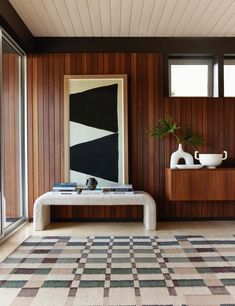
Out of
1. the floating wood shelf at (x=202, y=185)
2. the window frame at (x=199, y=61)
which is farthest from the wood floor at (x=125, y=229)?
the window frame at (x=199, y=61)

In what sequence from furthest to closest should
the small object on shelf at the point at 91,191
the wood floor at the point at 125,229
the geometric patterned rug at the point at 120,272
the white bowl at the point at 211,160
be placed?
1. the white bowl at the point at 211,160
2. the small object on shelf at the point at 91,191
3. the wood floor at the point at 125,229
4. the geometric patterned rug at the point at 120,272

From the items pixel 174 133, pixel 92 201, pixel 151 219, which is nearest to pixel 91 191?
pixel 92 201

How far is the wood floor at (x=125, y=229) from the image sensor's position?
4037 mm

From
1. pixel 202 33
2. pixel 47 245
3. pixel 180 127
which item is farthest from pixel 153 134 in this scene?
pixel 47 245

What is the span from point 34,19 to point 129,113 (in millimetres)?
1818

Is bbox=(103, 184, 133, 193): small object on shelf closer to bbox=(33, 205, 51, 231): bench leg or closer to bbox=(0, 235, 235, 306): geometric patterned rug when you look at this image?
bbox=(0, 235, 235, 306): geometric patterned rug

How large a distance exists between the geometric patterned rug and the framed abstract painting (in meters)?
1.24

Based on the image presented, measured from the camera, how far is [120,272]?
8.99ft

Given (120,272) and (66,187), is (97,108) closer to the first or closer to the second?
(66,187)

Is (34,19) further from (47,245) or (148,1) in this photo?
(47,245)

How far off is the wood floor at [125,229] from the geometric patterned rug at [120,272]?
259 mm

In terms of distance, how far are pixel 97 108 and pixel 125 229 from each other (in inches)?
71.3

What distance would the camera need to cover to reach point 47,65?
4.79 metres

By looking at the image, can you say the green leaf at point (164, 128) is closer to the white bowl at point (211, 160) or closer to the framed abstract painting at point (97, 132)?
the framed abstract painting at point (97, 132)
